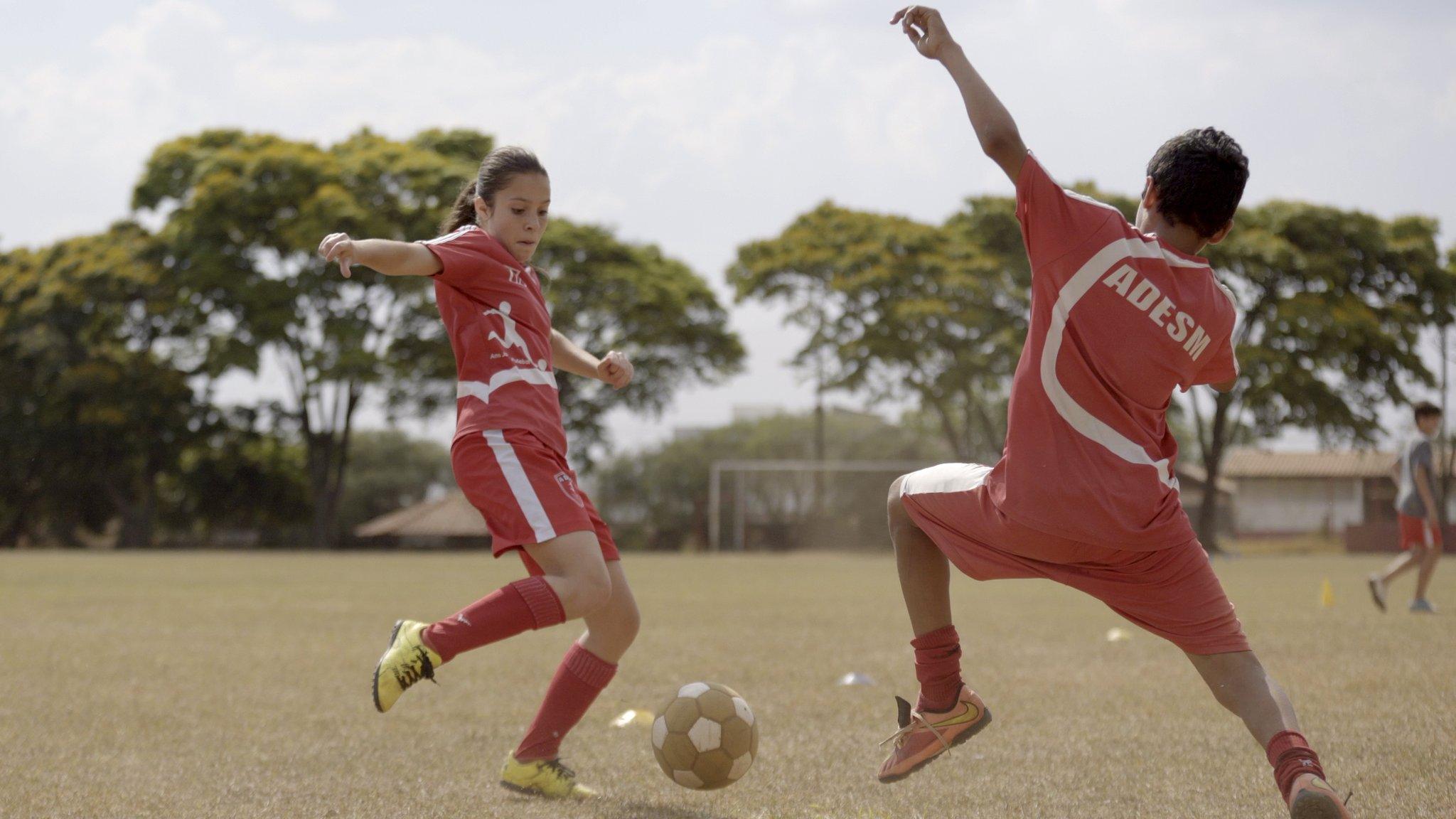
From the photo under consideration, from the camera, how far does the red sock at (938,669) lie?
12.3ft

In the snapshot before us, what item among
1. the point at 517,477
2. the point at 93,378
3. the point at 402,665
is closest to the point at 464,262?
the point at 517,477

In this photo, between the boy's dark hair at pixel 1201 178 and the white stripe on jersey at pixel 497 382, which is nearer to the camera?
the boy's dark hair at pixel 1201 178

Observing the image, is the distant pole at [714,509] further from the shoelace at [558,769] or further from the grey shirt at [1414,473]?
the shoelace at [558,769]

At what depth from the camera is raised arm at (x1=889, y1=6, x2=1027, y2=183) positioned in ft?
10.4

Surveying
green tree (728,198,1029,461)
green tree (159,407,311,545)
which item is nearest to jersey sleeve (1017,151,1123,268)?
green tree (728,198,1029,461)

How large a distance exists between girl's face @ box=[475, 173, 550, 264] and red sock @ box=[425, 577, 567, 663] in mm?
1028

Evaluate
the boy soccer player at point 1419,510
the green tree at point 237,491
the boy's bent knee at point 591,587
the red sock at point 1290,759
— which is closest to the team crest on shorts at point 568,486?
the boy's bent knee at point 591,587

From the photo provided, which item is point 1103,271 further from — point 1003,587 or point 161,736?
point 1003,587

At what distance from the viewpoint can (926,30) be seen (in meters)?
3.29

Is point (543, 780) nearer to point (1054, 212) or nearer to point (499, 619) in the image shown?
point (499, 619)

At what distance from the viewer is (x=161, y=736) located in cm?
500

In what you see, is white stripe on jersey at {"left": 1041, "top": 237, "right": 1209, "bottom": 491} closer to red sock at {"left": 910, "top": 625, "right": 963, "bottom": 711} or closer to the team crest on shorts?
red sock at {"left": 910, "top": 625, "right": 963, "bottom": 711}

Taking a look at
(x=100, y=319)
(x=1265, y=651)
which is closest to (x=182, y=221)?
(x=100, y=319)

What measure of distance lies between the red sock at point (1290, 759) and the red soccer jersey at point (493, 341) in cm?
208
